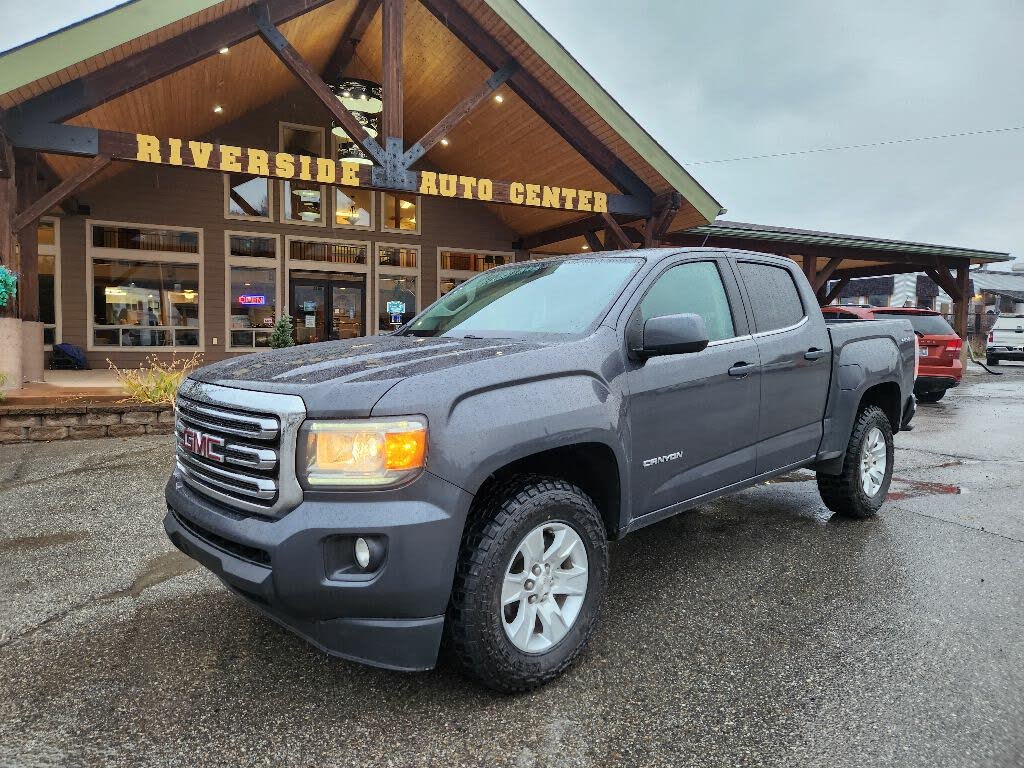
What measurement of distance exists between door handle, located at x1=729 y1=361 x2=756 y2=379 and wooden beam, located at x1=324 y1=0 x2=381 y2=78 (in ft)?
37.4

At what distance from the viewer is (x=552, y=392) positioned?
8.44 feet

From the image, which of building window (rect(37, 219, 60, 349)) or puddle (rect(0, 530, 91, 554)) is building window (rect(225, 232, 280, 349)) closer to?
building window (rect(37, 219, 60, 349))

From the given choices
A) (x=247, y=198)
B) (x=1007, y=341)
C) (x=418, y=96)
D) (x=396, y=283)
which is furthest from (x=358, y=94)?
(x=1007, y=341)

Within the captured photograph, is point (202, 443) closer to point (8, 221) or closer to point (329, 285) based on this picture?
point (8, 221)

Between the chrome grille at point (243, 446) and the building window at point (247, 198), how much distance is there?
44.9 feet

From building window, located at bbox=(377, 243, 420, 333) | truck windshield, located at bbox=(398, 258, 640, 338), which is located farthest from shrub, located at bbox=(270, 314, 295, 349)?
truck windshield, located at bbox=(398, 258, 640, 338)

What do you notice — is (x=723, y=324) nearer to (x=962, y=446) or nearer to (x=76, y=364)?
(x=962, y=446)

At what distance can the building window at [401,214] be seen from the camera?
16.3 meters

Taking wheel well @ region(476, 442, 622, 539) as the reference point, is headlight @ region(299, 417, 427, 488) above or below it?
above

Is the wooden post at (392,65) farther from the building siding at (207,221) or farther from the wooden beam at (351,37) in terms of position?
the building siding at (207,221)

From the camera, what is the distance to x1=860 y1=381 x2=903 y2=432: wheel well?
15.8 ft

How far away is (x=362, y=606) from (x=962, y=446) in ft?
26.6

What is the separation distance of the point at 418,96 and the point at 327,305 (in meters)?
5.38

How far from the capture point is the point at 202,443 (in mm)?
2547
